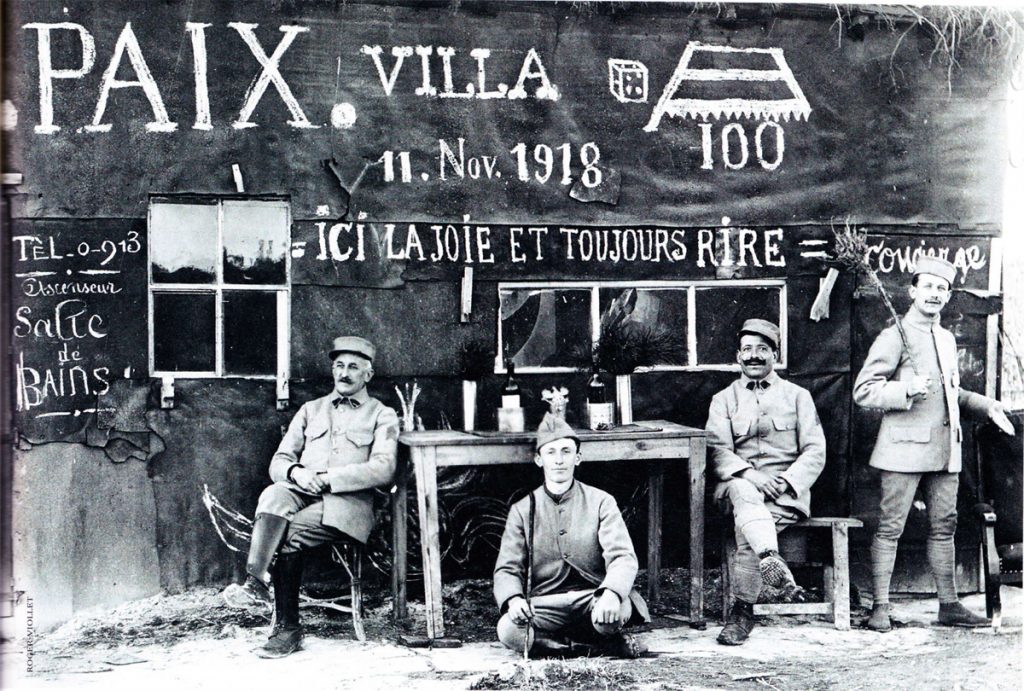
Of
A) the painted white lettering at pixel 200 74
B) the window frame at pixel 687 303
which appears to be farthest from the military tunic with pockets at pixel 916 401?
the painted white lettering at pixel 200 74

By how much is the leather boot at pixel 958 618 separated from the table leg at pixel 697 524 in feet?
5.18

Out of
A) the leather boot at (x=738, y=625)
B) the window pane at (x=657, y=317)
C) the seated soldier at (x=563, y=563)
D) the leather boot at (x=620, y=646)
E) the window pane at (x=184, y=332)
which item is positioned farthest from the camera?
the window pane at (x=657, y=317)

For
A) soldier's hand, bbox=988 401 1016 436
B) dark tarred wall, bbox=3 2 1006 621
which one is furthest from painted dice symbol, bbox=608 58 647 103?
soldier's hand, bbox=988 401 1016 436

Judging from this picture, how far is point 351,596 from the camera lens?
23.5 feet

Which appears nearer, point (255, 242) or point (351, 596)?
point (351, 596)

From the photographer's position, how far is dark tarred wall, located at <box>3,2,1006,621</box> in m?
7.13

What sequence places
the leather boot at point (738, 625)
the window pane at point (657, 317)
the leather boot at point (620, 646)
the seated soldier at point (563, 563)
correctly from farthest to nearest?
the window pane at point (657, 317) < the leather boot at point (738, 625) < the leather boot at point (620, 646) < the seated soldier at point (563, 563)

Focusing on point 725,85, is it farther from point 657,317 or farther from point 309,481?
point 309,481

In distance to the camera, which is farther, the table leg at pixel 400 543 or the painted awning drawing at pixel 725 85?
the painted awning drawing at pixel 725 85

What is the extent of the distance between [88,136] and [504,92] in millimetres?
2562

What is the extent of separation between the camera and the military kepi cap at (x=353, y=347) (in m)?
7.19

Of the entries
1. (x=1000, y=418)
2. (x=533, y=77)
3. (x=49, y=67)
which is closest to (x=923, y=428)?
(x=1000, y=418)

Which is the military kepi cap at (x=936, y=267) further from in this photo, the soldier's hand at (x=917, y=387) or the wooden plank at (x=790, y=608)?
the wooden plank at (x=790, y=608)

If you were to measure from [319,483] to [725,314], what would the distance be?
2.91m
